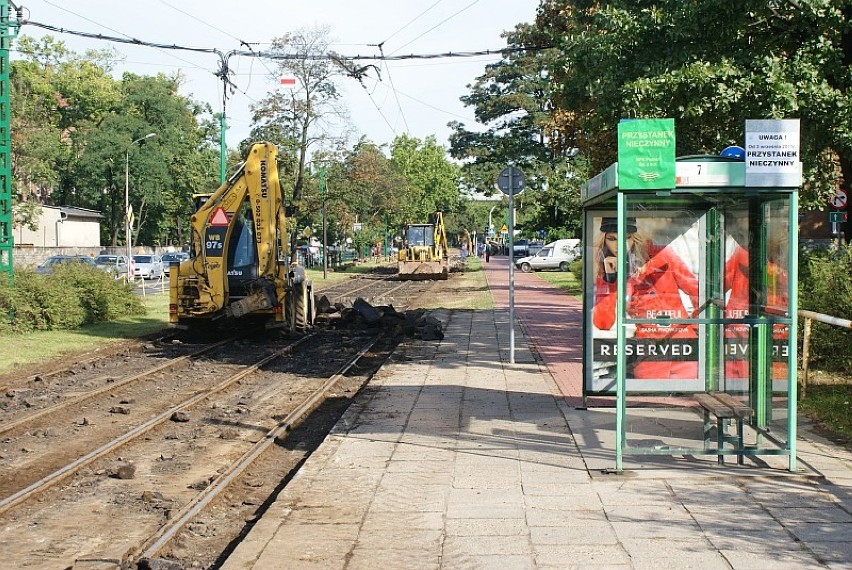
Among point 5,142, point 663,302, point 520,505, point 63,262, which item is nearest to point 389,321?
point 63,262

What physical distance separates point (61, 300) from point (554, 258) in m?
40.5

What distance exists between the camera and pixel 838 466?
7953 mm

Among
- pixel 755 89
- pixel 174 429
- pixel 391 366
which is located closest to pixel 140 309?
pixel 391 366

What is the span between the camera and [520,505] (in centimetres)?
693

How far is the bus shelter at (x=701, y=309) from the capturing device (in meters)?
7.78

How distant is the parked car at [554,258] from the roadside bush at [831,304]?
A: 1781 inches

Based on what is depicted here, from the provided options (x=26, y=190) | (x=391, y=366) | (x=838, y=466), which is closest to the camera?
(x=838, y=466)

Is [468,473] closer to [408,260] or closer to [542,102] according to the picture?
[408,260]

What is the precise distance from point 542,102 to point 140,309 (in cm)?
3097

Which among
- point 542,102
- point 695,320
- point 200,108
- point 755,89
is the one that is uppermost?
point 200,108

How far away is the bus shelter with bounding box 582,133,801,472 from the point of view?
25.5ft

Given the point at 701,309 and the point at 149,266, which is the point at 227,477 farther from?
the point at 149,266

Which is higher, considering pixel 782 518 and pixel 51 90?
pixel 51 90

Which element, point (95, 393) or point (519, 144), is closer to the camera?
point (95, 393)
